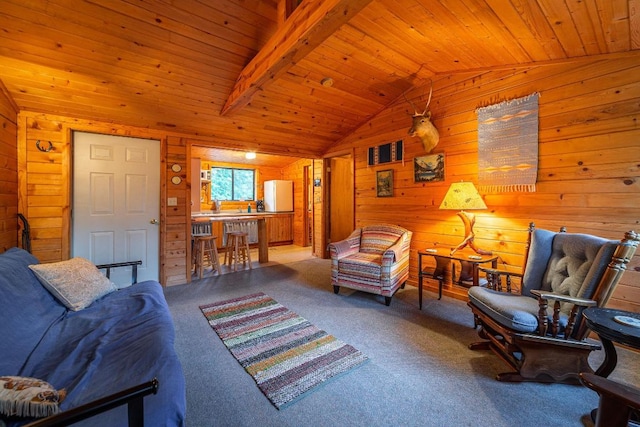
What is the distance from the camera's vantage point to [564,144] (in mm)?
2498

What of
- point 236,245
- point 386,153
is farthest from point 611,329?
point 236,245

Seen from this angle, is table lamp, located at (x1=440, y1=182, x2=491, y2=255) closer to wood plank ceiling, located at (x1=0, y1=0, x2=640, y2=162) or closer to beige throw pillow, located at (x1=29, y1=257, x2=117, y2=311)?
wood plank ceiling, located at (x1=0, y1=0, x2=640, y2=162)

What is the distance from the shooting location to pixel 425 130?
128 inches

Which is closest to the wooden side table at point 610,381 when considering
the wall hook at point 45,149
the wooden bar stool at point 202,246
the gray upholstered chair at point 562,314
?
the gray upholstered chair at point 562,314

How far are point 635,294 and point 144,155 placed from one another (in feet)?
17.6

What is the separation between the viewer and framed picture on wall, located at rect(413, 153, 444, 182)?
3424 millimetres

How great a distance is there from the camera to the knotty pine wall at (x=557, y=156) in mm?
2188

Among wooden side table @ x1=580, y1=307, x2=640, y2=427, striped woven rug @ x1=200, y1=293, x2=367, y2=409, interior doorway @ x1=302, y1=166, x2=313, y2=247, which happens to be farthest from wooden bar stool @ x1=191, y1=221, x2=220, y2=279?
wooden side table @ x1=580, y1=307, x2=640, y2=427

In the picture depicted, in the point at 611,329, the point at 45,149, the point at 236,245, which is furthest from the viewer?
the point at 236,245

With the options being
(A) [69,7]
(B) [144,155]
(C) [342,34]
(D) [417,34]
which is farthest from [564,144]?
(B) [144,155]

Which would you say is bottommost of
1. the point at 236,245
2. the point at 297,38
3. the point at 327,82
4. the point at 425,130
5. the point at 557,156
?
the point at 236,245

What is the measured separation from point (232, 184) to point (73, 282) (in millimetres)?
5270

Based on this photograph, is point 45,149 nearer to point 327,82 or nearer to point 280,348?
point 327,82

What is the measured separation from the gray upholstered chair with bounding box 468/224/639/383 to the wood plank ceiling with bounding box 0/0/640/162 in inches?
61.6
